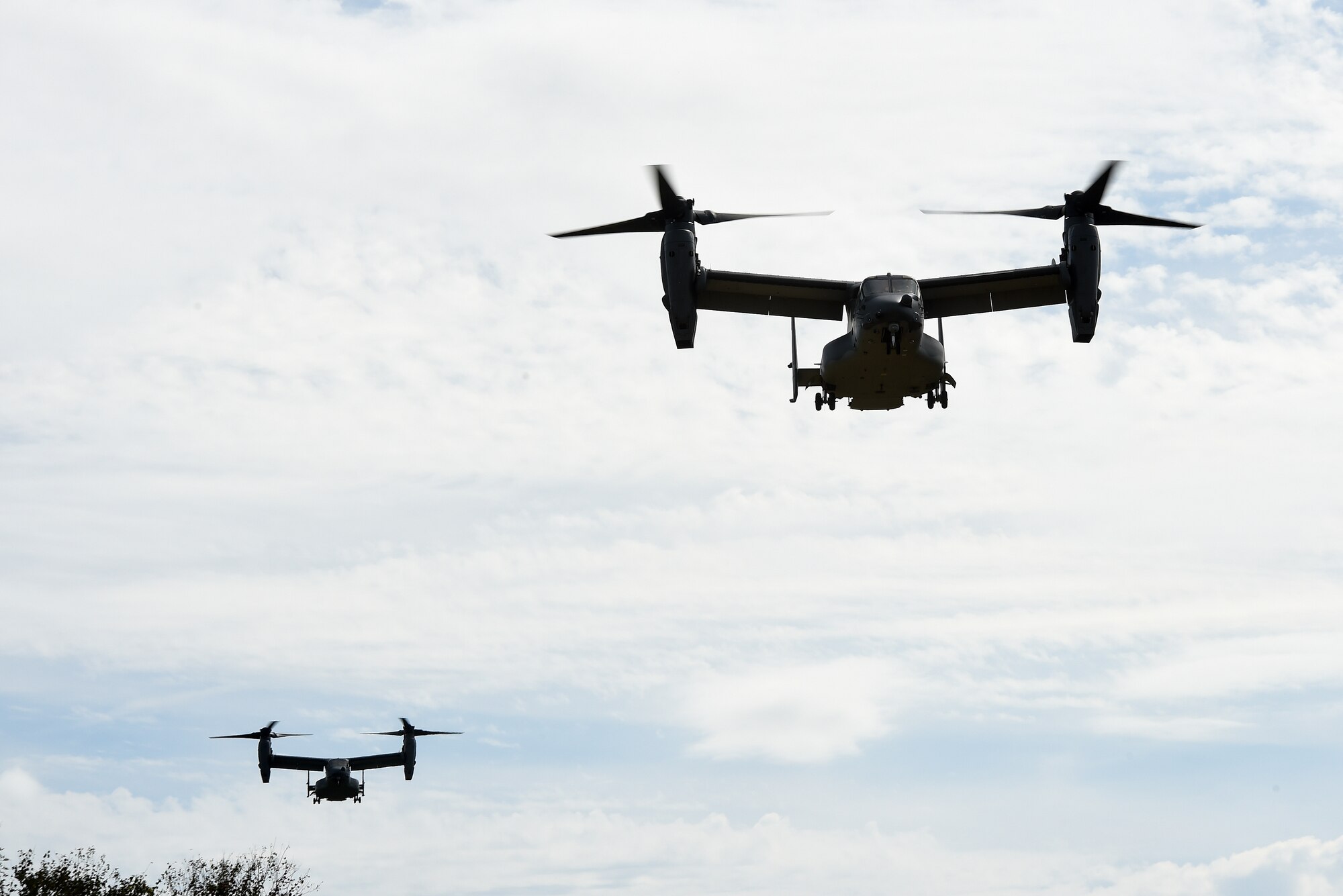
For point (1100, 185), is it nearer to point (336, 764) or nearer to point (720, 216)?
point (720, 216)

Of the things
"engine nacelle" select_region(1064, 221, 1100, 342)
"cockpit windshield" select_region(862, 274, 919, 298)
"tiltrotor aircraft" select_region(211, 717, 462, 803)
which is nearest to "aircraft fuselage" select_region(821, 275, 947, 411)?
"cockpit windshield" select_region(862, 274, 919, 298)

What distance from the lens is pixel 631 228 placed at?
3588cm

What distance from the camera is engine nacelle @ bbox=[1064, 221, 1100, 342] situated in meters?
34.7

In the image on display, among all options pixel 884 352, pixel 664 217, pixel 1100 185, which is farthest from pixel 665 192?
pixel 1100 185

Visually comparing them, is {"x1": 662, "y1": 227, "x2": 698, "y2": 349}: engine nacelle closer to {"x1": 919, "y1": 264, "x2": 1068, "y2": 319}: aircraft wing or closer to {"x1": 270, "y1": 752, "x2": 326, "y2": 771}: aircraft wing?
{"x1": 919, "y1": 264, "x2": 1068, "y2": 319}: aircraft wing

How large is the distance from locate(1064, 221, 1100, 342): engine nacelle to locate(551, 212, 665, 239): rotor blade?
10.7 meters

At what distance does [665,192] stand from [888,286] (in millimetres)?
6205

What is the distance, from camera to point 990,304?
38.1m

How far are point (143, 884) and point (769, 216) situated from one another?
132 ft

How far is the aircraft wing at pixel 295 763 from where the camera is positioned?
75.9m

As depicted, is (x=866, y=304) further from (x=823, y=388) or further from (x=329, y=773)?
(x=329, y=773)

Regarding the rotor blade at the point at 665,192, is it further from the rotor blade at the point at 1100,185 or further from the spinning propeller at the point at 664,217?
the rotor blade at the point at 1100,185

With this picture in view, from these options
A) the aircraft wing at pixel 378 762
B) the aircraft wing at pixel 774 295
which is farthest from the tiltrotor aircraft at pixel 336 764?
the aircraft wing at pixel 774 295

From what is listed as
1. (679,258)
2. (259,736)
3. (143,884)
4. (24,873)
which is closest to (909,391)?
(679,258)
